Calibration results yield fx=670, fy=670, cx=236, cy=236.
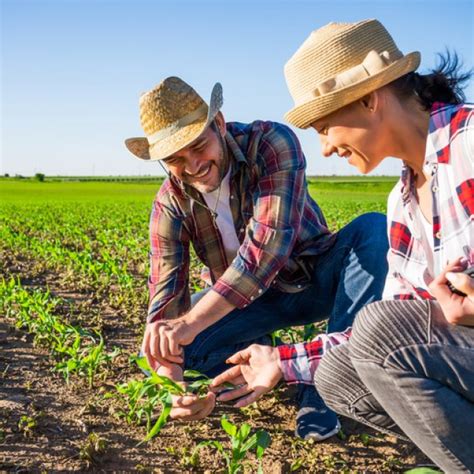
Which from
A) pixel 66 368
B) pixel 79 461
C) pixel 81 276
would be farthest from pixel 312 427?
pixel 81 276

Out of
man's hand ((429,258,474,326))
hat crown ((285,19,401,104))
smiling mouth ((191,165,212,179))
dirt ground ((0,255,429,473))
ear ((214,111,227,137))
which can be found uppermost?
hat crown ((285,19,401,104))

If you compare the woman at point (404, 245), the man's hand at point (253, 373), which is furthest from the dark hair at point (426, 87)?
the man's hand at point (253, 373)

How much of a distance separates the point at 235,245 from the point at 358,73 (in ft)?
4.81

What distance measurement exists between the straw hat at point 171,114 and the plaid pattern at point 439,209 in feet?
3.26

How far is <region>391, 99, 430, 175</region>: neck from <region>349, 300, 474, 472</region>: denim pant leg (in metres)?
0.51

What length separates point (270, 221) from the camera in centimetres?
299

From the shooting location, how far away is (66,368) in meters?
3.21

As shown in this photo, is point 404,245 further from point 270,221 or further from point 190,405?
point 190,405

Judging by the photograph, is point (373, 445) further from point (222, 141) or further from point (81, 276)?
point (81, 276)

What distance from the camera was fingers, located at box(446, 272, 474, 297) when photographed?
1789 mm

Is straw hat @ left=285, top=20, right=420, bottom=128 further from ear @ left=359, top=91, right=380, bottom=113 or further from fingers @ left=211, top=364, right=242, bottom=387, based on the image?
fingers @ left=211, top=364, right=242, bottom=387

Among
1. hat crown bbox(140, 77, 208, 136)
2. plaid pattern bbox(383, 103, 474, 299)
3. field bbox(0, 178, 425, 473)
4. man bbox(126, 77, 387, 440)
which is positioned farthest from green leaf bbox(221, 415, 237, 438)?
hat crown bbox(140, 77, 208, 136)

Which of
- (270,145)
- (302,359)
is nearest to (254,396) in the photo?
(302,359)

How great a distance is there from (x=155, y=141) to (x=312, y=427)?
4.67ft
